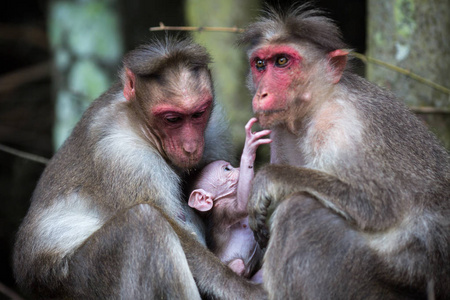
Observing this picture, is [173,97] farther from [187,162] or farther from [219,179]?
[219,179]

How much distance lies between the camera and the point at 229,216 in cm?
733

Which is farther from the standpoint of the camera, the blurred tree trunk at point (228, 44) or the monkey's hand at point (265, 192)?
the blurred tree trunk at point (228, 44)

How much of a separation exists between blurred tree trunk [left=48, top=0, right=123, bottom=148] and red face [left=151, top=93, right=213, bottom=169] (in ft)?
11.7

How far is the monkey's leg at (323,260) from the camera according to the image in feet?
20.2

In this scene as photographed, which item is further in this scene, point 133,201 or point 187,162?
point 187,162

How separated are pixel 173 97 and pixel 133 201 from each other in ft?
3.62

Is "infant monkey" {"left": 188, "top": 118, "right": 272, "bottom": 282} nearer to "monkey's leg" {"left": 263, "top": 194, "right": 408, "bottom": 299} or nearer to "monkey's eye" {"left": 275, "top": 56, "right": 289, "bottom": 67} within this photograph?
"monkey's eye" {"left": 275, "top": 56, "right": 289, "bottom": 67}

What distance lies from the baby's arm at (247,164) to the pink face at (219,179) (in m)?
0.25

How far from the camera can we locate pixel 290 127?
6.82 m

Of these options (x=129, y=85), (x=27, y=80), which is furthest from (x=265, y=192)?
(x=27, y=80)

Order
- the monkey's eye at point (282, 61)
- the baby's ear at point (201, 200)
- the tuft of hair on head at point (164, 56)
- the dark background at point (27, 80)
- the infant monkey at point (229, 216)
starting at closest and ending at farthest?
the monkey's eye at point (282, 61)
the tuft of hair on head at point (164, 56)
the infant monkey at point (229, 216)
the baby's ear at point (201, 200)
the dark background at point (27, 80)

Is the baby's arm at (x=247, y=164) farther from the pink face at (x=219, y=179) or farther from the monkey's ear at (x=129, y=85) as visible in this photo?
the monkey's ear at (x=129, y=85)

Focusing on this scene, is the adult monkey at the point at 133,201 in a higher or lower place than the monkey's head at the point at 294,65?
lower

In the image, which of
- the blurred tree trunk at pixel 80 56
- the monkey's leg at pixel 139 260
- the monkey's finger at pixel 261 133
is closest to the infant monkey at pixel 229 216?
the monkey's finger at pixel 261 133
